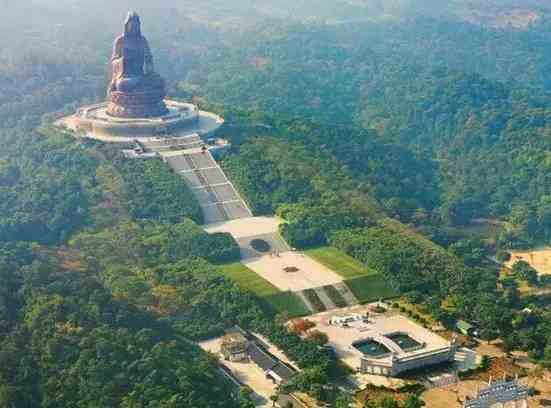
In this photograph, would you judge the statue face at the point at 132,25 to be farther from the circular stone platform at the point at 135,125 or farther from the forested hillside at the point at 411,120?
the forested hillside at the point at 411,120

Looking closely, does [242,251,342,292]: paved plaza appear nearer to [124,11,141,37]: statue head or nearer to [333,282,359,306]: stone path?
[333,282,359,306]: stone path

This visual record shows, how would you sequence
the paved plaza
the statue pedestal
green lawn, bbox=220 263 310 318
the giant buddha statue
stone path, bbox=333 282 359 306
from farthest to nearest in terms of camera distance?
the statue pedestal
the giant buddha statue
the paved plaza
stone path, bbox=333 282 359 306
green lawn, bbox=220 263 310 318

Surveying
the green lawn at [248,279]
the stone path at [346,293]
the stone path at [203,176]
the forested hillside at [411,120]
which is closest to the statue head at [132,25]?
the stone path at [203,176]

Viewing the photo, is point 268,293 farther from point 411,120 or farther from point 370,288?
point 411,120


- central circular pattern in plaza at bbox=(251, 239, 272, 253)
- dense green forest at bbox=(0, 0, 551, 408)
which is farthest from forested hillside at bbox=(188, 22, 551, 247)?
central circular pattern in plaza at bbox=(251, 239, 272, 253)

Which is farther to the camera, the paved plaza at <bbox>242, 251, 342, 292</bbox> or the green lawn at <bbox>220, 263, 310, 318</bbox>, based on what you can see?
the paved plaza at <bbox>242, 251, 342, 292</bbox>

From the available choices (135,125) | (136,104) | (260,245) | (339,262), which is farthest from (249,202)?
(136,104)
